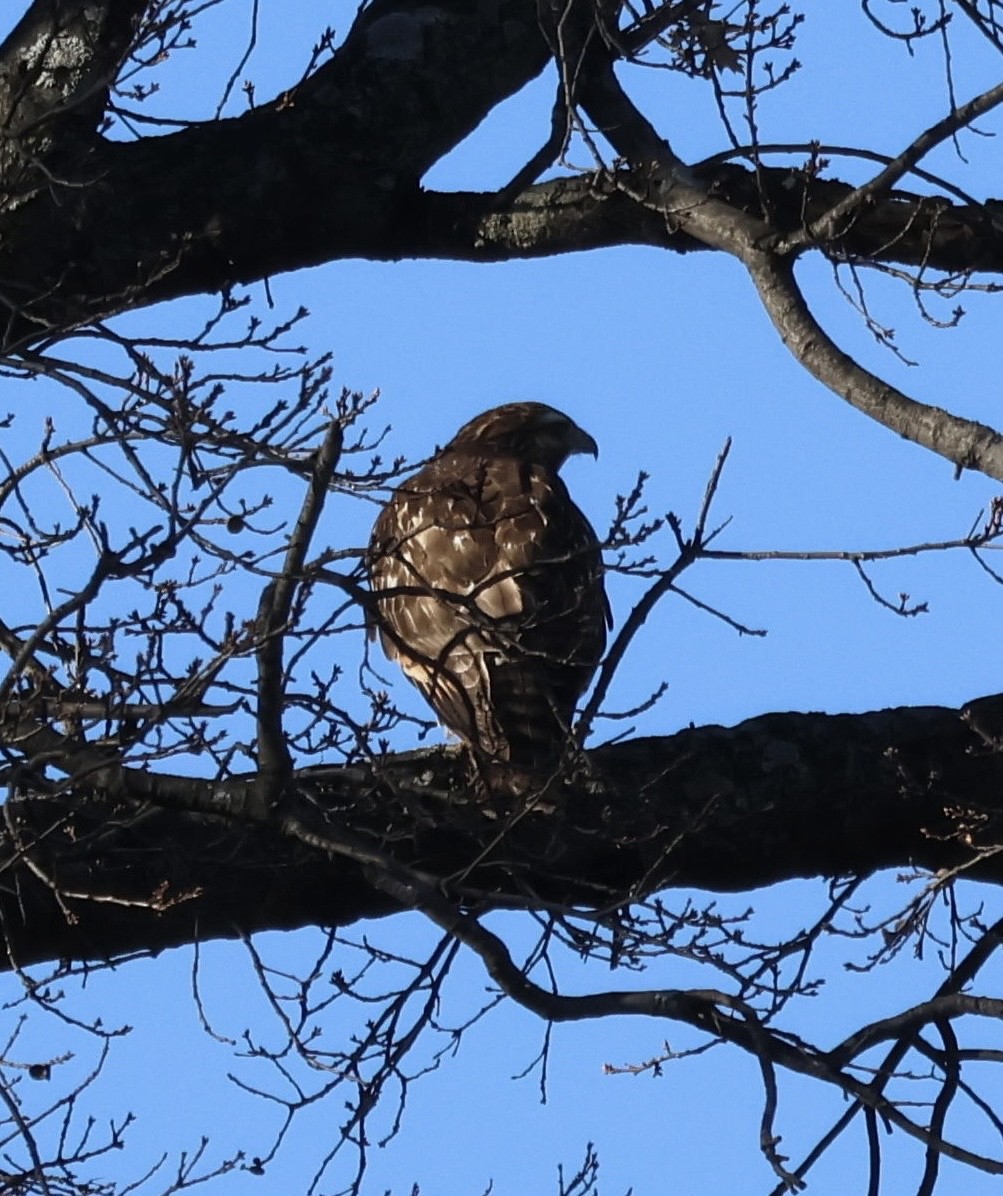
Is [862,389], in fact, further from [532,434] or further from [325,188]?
[532,434]

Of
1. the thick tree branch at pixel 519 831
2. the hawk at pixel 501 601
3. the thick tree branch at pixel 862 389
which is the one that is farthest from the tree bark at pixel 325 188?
the thick tree branch at pixel 519 831

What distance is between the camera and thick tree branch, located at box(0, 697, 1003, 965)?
477 cm

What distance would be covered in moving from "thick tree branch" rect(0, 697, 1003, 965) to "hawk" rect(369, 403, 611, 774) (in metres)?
0.21

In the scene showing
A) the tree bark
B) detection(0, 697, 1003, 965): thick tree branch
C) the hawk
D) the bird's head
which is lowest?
detection(0, 697, 1003, 965): thick tree branch

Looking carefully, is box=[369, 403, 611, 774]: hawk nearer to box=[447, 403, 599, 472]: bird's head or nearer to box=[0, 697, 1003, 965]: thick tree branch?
box=[0, 697, 1003, 965]: thick tree branch

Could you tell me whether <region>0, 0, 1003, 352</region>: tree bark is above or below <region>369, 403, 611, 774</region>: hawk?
above

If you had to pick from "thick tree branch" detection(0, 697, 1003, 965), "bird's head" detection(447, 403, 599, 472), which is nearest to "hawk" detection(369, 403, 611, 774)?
"thick tree branch" detection(0, 697, 1003, 965)

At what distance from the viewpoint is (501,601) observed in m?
5.95

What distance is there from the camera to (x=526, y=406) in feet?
26.5

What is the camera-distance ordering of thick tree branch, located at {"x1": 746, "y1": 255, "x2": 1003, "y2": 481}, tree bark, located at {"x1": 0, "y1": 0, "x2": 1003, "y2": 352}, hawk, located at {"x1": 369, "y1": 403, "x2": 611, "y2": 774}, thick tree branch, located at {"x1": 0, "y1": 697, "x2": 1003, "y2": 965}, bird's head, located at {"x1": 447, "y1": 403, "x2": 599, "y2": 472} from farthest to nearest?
bird's head, located at {"x1": 447, "y1": 403, "x2": 599, "y2": 472}, tree bark, located at {"x1": 0, "y1": 0, "x2": 1003, "y2": 352}, hawk, located at {"x1": 369, "y1": 403, "x2": 611, "y2": 774}, thick tree branch, located at {"x1": 0, "y1": 697, "x2": 1003, "y2": 965}, thick tree branch, located at {"x1": 746, "y1": 255, "x2": 1003, "y2": 481}

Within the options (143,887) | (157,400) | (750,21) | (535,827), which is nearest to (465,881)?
(535,827)

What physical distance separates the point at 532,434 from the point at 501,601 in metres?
2.13

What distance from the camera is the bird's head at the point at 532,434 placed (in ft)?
26.0

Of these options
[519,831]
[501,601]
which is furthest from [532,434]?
[519,831]
